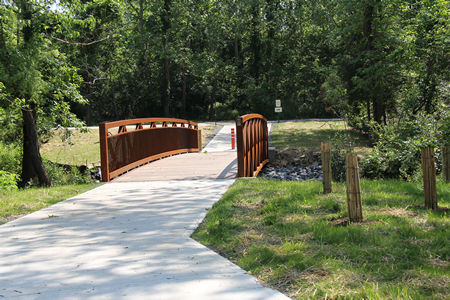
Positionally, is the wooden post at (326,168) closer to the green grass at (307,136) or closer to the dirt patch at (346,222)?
the dirt patch at (346,222)

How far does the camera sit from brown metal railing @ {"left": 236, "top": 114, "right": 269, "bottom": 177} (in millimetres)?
9734

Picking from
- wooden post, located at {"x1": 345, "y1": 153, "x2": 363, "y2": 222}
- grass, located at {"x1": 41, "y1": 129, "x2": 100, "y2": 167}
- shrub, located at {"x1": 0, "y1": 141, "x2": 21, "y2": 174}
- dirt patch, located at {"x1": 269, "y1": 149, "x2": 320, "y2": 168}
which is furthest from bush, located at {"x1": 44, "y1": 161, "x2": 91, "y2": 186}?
wooden post, located at {"x1": 345, "y1": 153, "x2": 363, "y2": 222}

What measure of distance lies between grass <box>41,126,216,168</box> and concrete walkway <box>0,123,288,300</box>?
395 inches

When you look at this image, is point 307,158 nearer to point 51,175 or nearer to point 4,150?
point 51,175

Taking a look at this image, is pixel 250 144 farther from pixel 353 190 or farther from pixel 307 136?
pixel 307 136

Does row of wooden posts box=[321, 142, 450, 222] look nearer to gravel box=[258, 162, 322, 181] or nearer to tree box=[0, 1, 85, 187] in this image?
gravel box=[258, 162, 322, 181]

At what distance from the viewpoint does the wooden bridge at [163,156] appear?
32.1 feet

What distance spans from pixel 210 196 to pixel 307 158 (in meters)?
9.58

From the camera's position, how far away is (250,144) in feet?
36.7

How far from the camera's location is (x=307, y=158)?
16.4 meters

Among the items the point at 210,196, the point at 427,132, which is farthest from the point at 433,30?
the point at 210,196

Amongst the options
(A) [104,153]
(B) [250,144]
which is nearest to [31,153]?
(A) [104,153]

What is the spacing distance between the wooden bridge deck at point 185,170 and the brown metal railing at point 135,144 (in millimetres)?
253

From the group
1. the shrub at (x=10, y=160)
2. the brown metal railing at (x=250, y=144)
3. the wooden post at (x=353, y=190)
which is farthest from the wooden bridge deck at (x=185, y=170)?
the shrub at (x=10, y=160)
